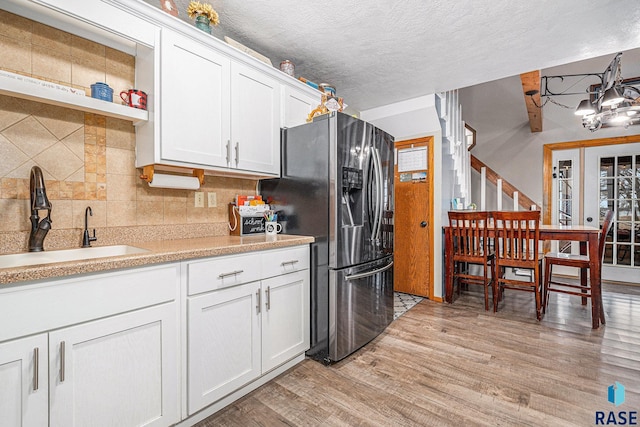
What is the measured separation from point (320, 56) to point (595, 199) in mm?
4839

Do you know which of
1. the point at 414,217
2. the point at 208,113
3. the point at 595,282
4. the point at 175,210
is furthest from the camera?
the point at 414,217

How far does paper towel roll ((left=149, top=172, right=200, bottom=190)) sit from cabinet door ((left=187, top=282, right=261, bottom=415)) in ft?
2.54

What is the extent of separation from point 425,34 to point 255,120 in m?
1.49

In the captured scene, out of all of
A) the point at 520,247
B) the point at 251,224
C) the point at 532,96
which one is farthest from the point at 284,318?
the point at 532,96

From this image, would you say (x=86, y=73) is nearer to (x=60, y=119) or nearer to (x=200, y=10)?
(x=60, y=119)

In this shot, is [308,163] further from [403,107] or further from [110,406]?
[403,107]

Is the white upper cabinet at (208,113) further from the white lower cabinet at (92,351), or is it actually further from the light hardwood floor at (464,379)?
the light hardwood floor at (464,379)

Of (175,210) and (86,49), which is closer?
(86,49)

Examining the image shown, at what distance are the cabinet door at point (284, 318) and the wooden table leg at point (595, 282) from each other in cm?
263

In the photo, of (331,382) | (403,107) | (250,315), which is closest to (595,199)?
(403,107)

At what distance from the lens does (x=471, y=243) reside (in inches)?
132

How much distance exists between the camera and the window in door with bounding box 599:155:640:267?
4.33 m

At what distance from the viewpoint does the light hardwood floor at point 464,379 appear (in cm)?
160

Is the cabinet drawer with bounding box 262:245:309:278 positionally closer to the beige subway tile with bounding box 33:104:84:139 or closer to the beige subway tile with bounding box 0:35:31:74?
A: the beige subway tile with bounding box 33:104:84:139
